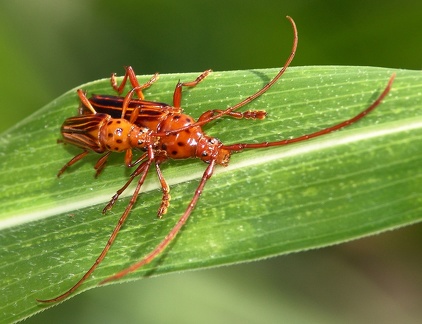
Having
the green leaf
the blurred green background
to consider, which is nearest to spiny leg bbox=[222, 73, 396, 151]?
the green leaf

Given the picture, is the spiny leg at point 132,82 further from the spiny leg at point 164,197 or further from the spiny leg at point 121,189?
the spiny leg at point 164,197

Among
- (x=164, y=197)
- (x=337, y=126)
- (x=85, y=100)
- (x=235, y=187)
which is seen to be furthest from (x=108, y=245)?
(x=337, y=126)

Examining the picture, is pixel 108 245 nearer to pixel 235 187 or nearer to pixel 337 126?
pixel 235 187

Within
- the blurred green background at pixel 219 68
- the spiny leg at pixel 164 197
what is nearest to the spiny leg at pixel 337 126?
the spiny leg at pixel 164 197

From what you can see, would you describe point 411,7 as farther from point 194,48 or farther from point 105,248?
point 105,248

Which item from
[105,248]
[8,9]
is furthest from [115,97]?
[8,9]

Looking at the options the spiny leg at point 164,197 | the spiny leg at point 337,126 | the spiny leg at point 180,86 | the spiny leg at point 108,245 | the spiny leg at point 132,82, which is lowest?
the spiny leg at point 108,245
